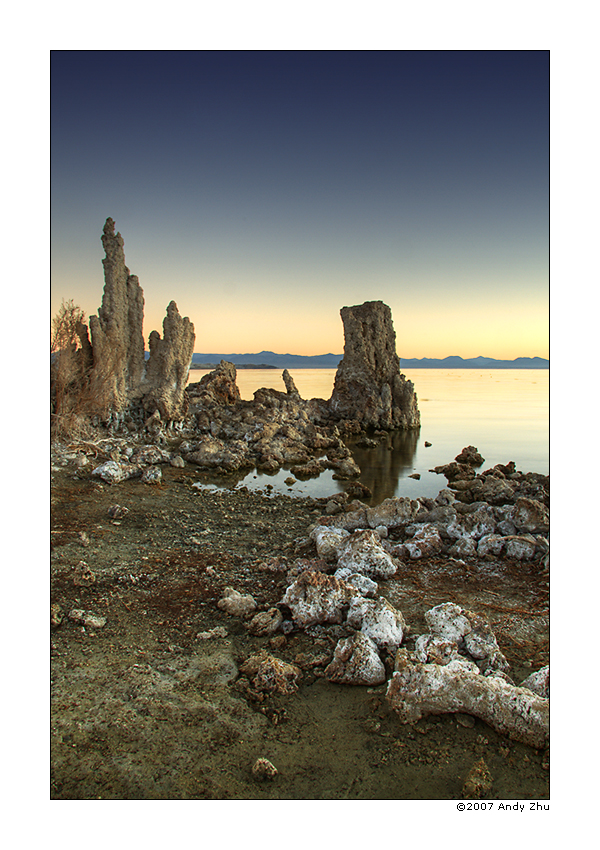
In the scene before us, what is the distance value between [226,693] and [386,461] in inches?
581

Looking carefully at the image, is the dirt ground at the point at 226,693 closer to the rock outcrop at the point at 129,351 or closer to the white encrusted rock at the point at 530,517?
the white encrusted rock at the point at 530,517

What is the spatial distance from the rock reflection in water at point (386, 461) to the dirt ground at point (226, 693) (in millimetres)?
6428

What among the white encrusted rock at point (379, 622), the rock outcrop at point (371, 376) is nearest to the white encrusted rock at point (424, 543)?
the white encrusted rock at point (379, 622)

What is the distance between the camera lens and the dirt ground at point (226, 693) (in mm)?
3090

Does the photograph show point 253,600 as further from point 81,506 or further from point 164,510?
point 81,506

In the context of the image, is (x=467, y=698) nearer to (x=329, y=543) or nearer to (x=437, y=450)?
(x=329, y=543)

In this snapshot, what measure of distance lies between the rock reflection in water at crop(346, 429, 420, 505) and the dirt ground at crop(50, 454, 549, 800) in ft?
21.1

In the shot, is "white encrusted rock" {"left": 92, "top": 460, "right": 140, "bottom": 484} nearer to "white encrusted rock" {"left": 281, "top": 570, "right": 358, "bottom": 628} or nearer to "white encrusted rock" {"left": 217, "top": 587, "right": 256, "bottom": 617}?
"white encrusted rock" {"left": 217, "top": 587, "right": 256, "bottom": 617}

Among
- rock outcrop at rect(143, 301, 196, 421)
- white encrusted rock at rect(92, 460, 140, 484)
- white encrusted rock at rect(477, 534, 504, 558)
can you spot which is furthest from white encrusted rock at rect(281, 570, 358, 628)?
rock outcrop at rect(143, 301, 196, 421)

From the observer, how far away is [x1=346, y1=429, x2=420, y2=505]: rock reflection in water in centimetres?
1428

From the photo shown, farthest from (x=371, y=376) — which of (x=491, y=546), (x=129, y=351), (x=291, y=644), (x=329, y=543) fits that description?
(x=291, y=644)

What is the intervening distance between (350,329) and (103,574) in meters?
23.3

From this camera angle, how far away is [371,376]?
27.4 metres
